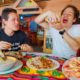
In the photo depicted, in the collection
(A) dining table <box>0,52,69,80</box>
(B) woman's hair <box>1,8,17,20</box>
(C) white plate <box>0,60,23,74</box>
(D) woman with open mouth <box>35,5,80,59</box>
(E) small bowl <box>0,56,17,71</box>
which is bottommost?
(A) dining table <box>0,52,69,80</box>

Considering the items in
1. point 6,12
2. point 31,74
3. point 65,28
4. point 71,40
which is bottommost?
point 31,74

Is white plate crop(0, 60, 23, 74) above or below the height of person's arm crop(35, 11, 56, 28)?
below

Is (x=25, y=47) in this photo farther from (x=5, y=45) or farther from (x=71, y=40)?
(x=71, y=40)

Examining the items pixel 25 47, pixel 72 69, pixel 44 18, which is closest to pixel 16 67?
pixel 72 69

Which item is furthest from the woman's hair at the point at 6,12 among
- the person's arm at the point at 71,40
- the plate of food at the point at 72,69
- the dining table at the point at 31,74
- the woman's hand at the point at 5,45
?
the plate of food at the point at 72,69

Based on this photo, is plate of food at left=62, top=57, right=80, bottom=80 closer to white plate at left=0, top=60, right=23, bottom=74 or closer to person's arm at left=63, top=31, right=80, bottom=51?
white plate at left=0, top=60, right=23, bottom=74

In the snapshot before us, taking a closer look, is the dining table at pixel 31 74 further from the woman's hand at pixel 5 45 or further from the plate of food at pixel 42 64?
the woman's hand at pixel 5 45

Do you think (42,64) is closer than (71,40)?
Yes

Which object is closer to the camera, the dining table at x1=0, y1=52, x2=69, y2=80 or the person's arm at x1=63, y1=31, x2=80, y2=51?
the dining table at x1=0, y1=52, x2=69, y2=80

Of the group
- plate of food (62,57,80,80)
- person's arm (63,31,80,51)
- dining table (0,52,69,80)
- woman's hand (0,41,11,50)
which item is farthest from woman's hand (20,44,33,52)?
plate of food (62,57,80,80)

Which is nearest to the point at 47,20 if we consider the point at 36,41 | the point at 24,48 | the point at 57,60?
the point at 36,41

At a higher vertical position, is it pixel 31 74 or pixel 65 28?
pixel 65 28

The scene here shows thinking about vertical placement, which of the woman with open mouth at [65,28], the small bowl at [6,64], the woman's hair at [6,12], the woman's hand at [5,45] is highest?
the woman's hair at [6,12]

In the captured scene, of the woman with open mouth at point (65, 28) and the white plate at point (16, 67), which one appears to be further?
the woman with open mouth at point (65, 28)
